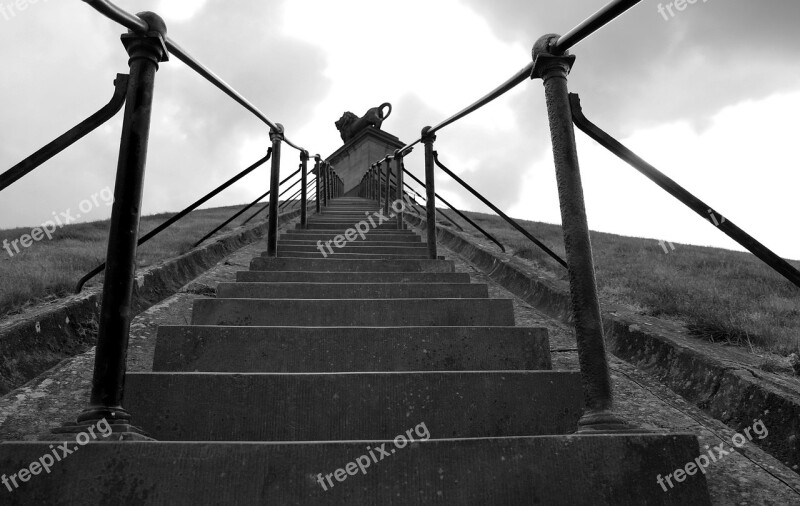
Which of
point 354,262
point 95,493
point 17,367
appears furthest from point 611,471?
point 354,262

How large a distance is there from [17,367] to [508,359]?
87.6 inches

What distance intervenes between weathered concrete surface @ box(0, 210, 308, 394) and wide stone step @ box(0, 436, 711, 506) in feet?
3.46

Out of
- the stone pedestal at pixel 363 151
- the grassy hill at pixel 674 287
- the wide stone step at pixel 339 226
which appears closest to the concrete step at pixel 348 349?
the grassy hill at pixel 674 287

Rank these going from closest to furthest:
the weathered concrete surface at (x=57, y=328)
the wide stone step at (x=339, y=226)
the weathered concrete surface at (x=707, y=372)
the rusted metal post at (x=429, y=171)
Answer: the weathered concrete surface at (x=707, y=372), the weathered concrete surface at (x=57, y=328), the rusted metal post at (x=429, y=171), the wide stone step at (x=339, y=226)

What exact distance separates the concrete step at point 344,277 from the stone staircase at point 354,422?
0.44 m

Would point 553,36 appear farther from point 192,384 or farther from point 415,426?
point 192,384

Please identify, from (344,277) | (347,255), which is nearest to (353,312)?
(344,277)

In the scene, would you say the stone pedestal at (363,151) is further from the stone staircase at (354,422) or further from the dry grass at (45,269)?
the stone staircase at (354,422)

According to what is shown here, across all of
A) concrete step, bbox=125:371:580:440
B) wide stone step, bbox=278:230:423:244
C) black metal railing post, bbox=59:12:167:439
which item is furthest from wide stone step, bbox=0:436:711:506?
wide stone step, bbox=278:230:423:244

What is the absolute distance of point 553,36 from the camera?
2199 millimetres

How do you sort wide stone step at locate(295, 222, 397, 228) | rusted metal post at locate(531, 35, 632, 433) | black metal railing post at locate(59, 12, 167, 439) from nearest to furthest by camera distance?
black metal railing post at locate(59, 12, 167, 439) → rusted metal post at locate(531, 35, 632, 433) → wide stone step at locate(295, 222, 397, 228)

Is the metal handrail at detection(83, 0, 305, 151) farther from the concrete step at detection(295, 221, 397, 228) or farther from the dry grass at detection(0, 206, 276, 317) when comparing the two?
the concrete step at detection(295, 221, 397, 228)

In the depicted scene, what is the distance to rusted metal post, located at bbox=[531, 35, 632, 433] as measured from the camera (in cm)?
183

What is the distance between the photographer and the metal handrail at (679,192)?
6.10 feet
